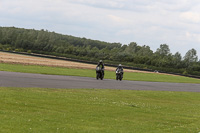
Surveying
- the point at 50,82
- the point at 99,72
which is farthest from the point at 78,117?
the point at 99,72

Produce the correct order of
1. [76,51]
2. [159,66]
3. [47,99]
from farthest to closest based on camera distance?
[76,51] < [159,66] < [47,99]

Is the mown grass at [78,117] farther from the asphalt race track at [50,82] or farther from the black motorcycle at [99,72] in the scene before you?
the black motorcycle at [99,72]

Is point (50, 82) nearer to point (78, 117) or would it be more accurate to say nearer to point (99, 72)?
point (99, 72)

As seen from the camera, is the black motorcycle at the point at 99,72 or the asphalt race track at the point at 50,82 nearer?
the asphalt race track at the point at 50,82

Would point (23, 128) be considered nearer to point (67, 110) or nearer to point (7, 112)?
point (7, 112)

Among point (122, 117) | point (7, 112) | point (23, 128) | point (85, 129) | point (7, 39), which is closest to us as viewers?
point (23, 128)

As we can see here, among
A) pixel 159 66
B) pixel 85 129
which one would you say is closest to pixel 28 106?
pixel 85 129

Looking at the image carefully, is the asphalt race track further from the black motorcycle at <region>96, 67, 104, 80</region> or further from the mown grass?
the mown grass

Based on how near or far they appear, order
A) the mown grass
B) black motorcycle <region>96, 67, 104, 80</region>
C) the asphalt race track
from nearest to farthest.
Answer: the mown grass → the asphalt race track → black motorcycle <region>96, 67, 104, 80</region>

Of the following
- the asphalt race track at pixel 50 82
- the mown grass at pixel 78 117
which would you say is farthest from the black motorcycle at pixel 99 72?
the mown grass at pixel 78 117

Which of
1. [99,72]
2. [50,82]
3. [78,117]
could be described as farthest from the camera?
[99,72]

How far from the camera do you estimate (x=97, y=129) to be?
37.4ft

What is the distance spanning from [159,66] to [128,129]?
99.9 m

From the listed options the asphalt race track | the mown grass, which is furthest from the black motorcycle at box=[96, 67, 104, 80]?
the mown grass
